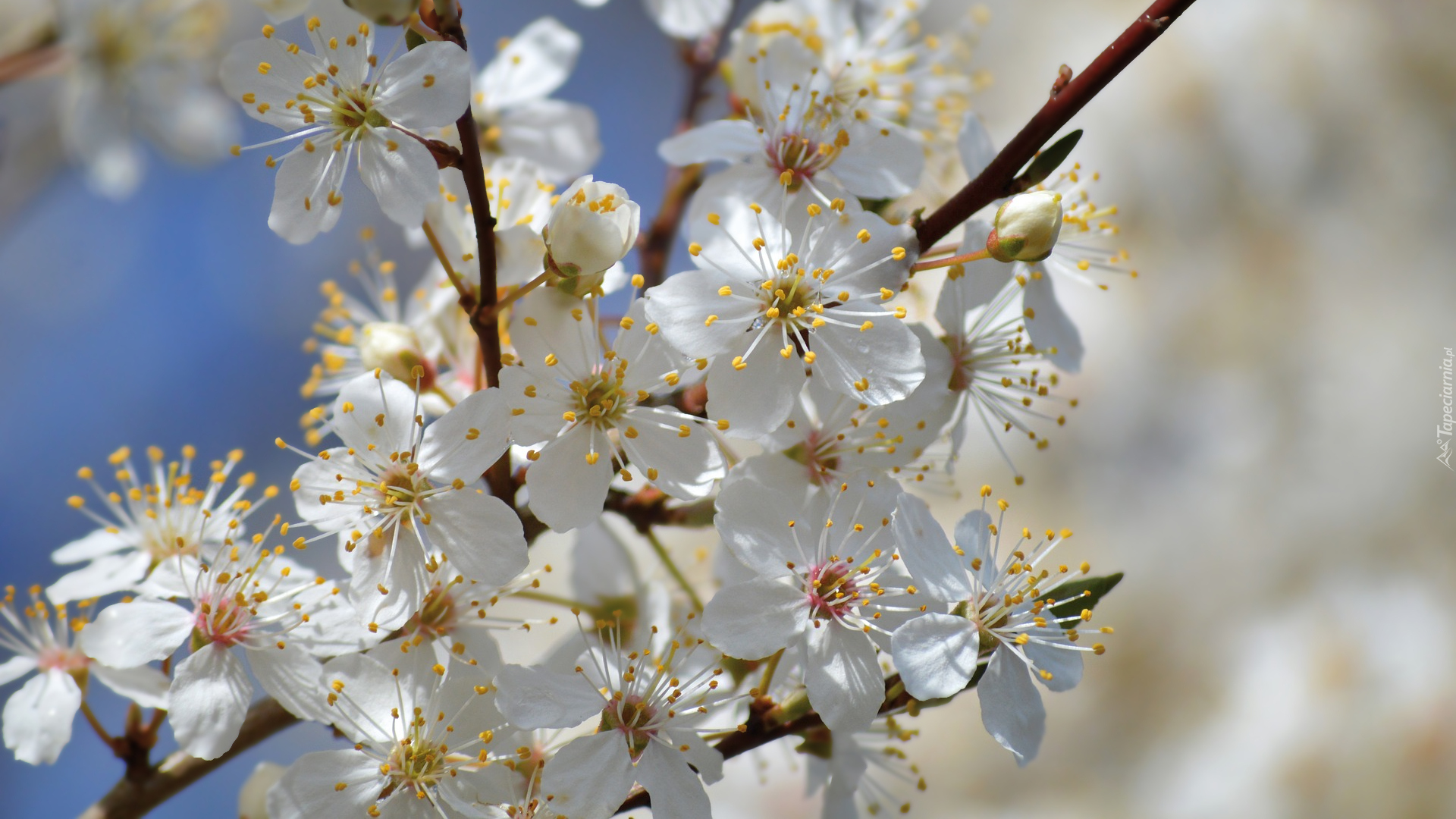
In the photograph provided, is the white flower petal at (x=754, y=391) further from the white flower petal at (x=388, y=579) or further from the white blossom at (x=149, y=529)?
the white blossom at (x=149, y=529)

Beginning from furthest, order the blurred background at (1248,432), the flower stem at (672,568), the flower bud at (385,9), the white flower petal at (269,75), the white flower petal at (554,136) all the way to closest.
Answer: the blurred background at (1248,432)
the white flower petal at (554,136)
the flower stem at (672,568)
the white flower petal at (269,75)
the flower bud at (385,9)

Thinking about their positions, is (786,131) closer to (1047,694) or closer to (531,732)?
(531,732)

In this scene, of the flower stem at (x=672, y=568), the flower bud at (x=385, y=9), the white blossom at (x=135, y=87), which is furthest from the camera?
the white blossom at (x=135, y=87)

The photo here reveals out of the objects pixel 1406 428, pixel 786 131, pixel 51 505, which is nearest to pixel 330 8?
pixel 786 131

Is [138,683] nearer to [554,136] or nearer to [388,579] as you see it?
[388,579]

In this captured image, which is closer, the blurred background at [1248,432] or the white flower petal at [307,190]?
the white flower petal at [307,190]

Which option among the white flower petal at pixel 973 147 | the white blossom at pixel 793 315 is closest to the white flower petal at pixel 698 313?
the white blossom at pixel 793 315
